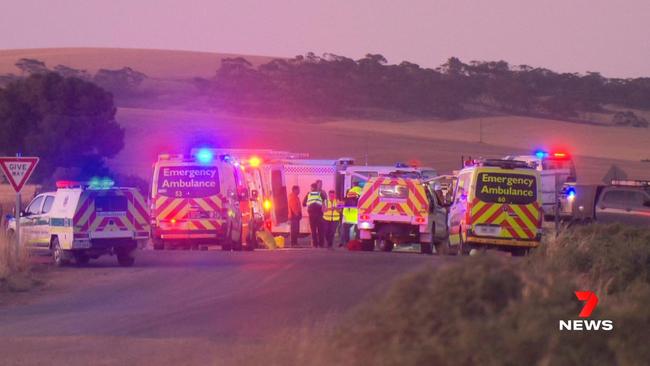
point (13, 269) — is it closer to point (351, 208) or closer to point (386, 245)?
point (386, 245)

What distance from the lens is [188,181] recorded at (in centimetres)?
2845

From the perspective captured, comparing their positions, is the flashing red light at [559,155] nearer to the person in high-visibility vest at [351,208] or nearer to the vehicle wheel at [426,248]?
the person in high-visibility vest at [351,208]

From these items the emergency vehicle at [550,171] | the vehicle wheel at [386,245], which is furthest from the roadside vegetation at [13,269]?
the emergency vehicle at [550,171]

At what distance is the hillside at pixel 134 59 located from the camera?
128 m

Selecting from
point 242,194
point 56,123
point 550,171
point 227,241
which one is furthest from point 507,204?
point 56,123

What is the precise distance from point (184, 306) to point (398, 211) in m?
13.6

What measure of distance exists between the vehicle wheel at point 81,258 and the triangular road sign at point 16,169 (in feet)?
6.32

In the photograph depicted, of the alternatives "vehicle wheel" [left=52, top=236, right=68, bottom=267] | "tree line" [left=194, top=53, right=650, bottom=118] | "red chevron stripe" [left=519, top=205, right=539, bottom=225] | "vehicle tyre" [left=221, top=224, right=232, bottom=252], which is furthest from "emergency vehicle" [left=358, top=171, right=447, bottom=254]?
"tree line" [left=194, top=53, right=650, bottom=118]

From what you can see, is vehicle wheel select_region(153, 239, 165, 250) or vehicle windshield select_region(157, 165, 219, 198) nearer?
vehicle windshield select_region(157, 165, 219, 198)

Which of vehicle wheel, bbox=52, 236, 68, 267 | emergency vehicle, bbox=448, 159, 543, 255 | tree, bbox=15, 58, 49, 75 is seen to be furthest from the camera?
tree, bbox=15, 58, 49, 75

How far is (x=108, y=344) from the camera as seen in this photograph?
13.1 m

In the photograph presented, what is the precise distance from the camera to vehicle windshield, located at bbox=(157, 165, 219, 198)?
2842 centimetres

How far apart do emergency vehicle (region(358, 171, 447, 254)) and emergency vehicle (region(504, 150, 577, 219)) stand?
26.5 feet

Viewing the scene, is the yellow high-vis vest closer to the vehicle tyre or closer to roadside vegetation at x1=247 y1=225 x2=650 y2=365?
the vehicle tyre
